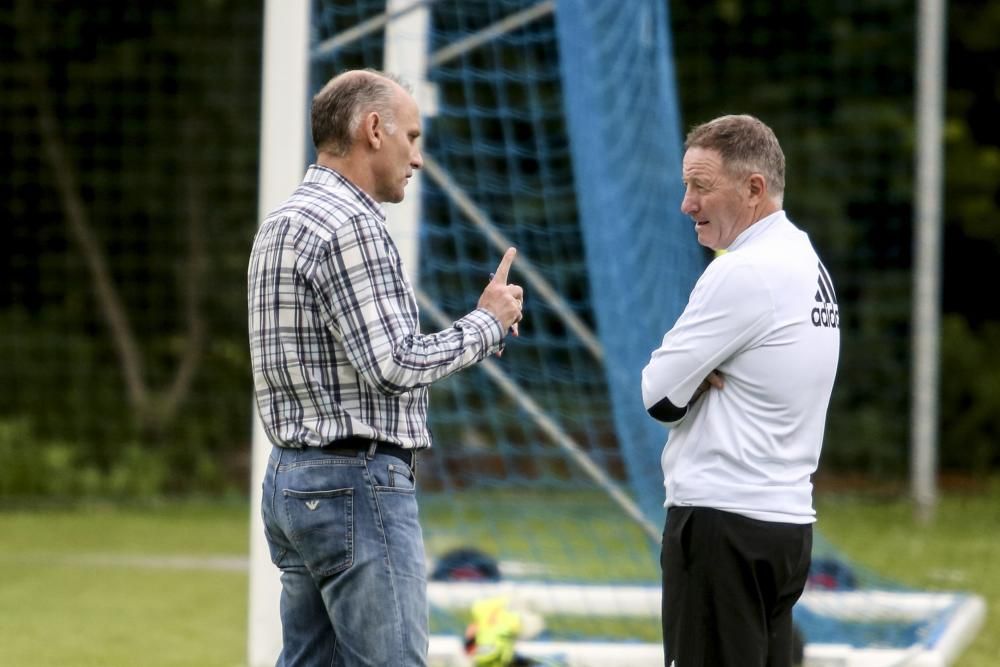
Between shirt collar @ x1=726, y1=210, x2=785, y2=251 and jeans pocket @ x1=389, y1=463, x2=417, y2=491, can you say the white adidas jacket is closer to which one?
shirt collar @ x1=726, y1=210, x2=785, y2=251

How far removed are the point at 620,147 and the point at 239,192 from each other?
21.0 feet

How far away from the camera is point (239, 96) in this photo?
1205 cm

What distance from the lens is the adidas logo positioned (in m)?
3.13

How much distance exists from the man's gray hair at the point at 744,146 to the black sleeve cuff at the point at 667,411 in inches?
19.3

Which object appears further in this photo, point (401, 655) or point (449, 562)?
point (449, 562)

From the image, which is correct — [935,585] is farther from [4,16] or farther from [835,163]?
[4,16]

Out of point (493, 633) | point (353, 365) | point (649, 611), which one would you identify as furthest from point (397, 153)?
point (649, 611)

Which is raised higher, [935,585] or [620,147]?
[620,147]

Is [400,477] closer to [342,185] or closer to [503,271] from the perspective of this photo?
[503,271]

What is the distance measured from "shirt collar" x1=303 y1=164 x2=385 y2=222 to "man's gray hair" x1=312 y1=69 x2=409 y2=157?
0.05 m

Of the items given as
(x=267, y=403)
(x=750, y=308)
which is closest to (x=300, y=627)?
(x=267, y=403)

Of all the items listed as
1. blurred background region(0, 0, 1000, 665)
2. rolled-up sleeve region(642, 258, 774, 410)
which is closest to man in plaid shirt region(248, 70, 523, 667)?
rolled-up sleeve region(642, 258, 774, 410)

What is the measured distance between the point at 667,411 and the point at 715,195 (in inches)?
18.1

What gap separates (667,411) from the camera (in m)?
3.09
